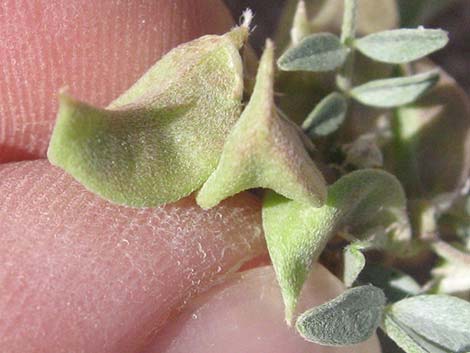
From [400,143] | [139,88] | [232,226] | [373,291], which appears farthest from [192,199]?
[400,143]

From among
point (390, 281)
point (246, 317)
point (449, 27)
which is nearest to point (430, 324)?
point (390, 281)

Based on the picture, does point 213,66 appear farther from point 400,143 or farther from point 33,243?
point 400,143

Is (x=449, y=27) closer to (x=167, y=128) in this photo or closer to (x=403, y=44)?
(x=403, y=44)

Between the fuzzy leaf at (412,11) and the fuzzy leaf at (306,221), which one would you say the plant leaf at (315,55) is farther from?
the fuzzy leaf at (412,11)

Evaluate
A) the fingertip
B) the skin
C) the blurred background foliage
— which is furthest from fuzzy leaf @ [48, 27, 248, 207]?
the blurred background foliage

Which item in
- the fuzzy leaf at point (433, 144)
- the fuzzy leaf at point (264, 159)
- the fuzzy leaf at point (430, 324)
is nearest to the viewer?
the fuzzy leaf at point (264, 159)

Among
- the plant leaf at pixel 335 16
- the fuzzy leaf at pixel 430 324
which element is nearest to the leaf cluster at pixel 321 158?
the fuzzy leaf at pixel 430 324
